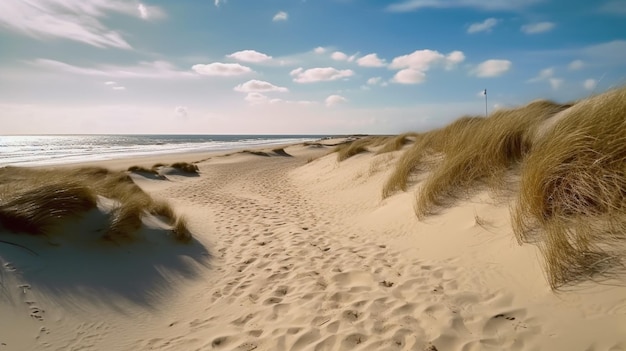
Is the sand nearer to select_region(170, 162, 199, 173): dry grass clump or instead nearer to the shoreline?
the shoreline

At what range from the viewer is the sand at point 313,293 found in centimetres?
266

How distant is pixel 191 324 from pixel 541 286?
3.24m

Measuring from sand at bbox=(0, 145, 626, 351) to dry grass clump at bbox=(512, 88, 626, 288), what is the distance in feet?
0.68

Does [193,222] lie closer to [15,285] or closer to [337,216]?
[337,216]

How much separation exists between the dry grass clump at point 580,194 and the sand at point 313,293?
0.68ft

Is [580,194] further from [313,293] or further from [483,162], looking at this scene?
Answer: [313,293]

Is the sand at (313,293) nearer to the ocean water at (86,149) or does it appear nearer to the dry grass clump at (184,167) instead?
the dry grass clump at (184,167)

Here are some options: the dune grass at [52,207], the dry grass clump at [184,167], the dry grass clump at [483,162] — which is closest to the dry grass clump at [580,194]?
the dry grass clump at [483,162]

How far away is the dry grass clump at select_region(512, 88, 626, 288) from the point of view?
296 centimetres

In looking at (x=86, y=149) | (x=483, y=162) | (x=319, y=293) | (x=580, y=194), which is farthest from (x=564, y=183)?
(x=86, y=149)

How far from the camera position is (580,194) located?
3553 mm

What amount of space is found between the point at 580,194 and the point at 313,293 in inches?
118

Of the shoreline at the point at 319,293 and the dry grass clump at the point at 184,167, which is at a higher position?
the dry grass clump at the point at 184,167

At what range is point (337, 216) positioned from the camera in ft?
24.5
